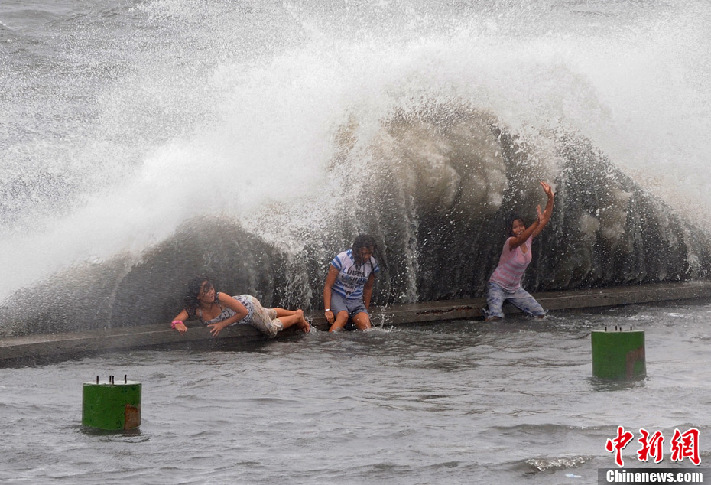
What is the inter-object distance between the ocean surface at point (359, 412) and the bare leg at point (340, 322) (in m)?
0.66

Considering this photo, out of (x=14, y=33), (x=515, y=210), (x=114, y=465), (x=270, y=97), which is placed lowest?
(x=114, y=465)

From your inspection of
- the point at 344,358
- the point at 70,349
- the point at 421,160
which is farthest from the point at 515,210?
the point at 70,349

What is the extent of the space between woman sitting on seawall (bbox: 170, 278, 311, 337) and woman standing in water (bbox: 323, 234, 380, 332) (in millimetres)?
819

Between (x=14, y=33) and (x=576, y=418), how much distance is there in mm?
27415

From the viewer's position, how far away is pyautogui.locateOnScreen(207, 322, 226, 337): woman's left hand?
10609 millimetres

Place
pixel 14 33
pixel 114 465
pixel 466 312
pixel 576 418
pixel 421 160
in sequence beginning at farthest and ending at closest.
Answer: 1. pixel 14 33
2. pixel 421 160
3. pixel 466 312
4. pixel 576 418
5. pixel 114 465

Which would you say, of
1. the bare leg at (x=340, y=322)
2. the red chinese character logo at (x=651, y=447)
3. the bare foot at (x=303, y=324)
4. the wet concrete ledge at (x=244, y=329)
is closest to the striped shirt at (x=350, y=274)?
the bare leg at (x=340, y=322)

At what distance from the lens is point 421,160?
45.0ft

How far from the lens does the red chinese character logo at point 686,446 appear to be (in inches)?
237

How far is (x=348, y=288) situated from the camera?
38.6ft

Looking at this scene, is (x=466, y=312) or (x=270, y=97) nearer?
(x=466, y=312)

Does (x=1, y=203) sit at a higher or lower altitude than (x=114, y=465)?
higher

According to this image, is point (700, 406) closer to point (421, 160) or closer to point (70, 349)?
point (70, 349)

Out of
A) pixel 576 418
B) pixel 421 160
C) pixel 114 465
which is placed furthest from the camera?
pixel 421 160
